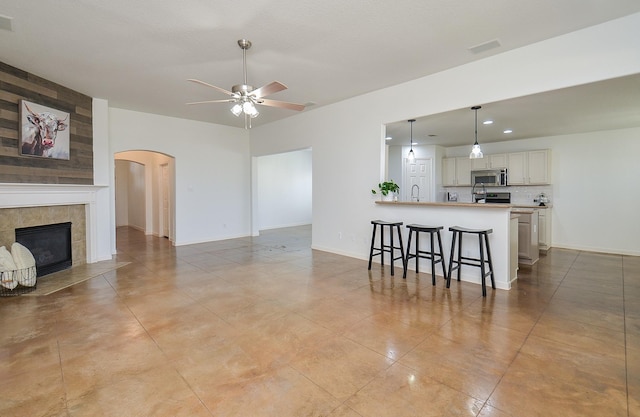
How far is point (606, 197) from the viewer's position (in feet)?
20.6

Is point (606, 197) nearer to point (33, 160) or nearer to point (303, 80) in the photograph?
point (303, 80)

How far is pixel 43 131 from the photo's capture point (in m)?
4.45

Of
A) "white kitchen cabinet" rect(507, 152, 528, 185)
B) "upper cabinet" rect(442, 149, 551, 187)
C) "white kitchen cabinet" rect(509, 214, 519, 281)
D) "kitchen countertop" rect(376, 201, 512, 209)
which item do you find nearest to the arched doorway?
"kitchen countertop" rect(376, 201, 512, 209)

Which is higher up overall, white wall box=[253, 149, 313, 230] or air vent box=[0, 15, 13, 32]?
air vent box=[0, 15, 13, 32]

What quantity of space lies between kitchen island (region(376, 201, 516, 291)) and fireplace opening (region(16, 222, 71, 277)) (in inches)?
212

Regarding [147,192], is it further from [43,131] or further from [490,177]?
[490,177]

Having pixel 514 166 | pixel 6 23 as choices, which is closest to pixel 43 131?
pixel 6 23

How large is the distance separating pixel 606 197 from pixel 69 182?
34.0 feet

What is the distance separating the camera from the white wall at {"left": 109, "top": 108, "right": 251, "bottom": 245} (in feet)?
20.8

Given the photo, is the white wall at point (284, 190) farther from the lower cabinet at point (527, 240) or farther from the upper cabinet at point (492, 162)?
the lower cabinet at point (527, 240)

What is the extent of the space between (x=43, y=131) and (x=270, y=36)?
387 cm

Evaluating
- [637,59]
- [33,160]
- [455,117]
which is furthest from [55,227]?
[637,59]

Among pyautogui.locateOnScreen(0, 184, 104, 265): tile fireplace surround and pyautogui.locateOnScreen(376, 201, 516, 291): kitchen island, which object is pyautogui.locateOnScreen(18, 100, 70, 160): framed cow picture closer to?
pyautogui.locateOnScreen(0, 184, 104, 265): tile fireplace surround

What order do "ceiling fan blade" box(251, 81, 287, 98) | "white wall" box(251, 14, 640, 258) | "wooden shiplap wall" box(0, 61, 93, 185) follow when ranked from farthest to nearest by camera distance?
"wooden shiplap wall" box(0, 61, 93, 185), "white wall" box(251, 14, 640, 258), "ceiling fan blade" box(251, 81, 287, 98)
